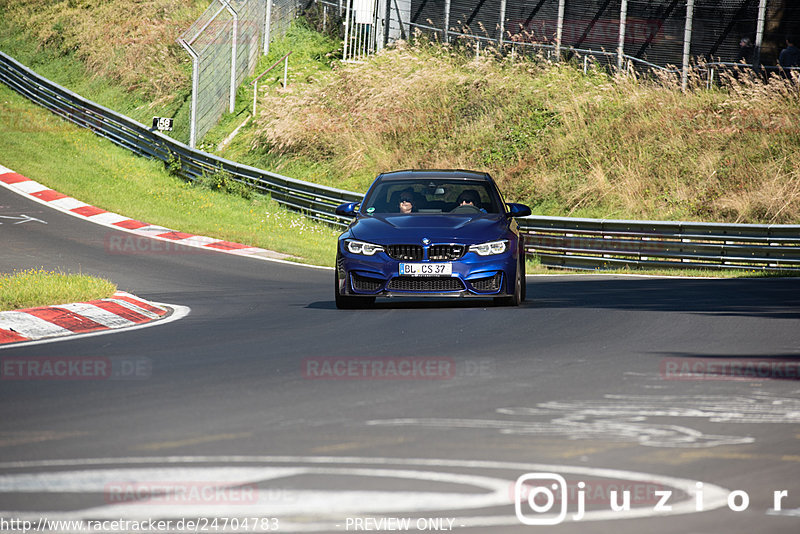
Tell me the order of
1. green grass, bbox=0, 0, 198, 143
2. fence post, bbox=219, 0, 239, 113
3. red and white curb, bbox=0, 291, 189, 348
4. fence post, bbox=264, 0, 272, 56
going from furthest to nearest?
green grass, bbox=0, 0, 198, 143 → fence post, bbox=264, 0, 272, 56 → fence post, bbox=219, 0, 239, 113 → red and white curb, bbox=0, 291, 189, 348

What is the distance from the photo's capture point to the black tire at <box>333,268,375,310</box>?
12602 millimetres

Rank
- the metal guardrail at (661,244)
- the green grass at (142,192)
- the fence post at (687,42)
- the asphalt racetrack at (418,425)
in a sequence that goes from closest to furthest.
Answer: the asphalt racetrack at (418,425) → the metal guardrail at (661,244) → the green grass at (142,192) → the fence post at (687,42)

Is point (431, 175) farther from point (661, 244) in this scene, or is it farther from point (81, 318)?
point (661, 244)

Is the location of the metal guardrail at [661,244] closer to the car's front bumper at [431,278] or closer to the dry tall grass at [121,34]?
the car's front bumper at [431,278]

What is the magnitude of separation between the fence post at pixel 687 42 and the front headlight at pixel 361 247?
18.6m

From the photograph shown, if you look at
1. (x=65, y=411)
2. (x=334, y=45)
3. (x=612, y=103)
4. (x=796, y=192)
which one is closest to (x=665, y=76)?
(x=612, y=103)

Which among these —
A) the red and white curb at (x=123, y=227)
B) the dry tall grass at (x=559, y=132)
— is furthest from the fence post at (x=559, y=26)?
the red and white curb at (x=123, y=227)

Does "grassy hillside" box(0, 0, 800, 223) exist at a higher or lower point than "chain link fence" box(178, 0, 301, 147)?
lower

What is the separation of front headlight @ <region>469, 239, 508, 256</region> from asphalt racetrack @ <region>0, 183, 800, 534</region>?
2.63 feet

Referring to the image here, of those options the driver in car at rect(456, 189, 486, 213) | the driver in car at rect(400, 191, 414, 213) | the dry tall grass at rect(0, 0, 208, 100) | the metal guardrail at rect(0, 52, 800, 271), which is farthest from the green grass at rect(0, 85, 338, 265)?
the driver in car at rect(456, 189, 486, 213)

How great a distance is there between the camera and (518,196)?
1104 inches

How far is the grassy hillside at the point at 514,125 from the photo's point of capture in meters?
25.9

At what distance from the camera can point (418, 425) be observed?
5.96 metres

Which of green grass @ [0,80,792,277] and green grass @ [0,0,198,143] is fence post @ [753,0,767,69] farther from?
green grass @ [0,0,198,143]
